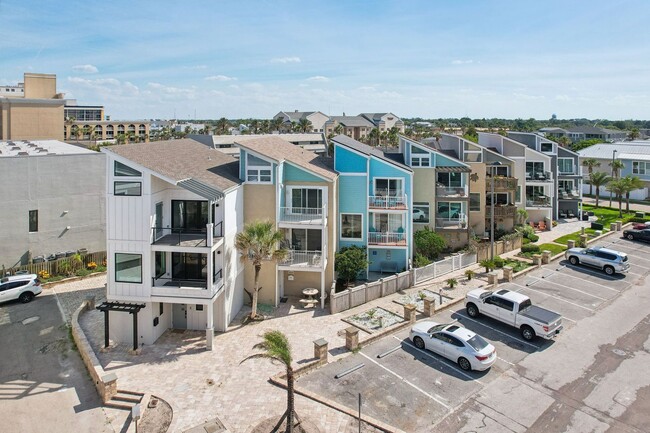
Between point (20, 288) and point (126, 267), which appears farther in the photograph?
point (20, 288)

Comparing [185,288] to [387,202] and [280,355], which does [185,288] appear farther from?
[387,202]

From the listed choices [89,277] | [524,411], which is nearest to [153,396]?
[524,411]

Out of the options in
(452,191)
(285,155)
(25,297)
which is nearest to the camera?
(25,297)

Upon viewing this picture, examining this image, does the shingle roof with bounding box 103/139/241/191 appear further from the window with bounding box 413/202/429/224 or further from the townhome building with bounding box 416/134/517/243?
the townhome building with bounding box 416/134/517/243

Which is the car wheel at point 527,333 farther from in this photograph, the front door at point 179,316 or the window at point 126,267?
the window at point 126,267

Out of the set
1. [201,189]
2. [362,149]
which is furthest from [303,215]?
[362,149]

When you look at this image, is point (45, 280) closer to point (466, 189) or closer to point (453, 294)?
point (453, 294)

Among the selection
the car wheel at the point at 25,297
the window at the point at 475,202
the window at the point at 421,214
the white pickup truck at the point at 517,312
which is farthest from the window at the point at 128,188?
the window at the point at 475,202

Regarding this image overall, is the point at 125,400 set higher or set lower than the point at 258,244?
lower
